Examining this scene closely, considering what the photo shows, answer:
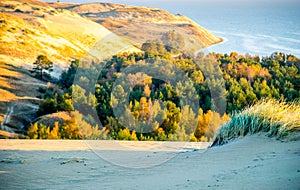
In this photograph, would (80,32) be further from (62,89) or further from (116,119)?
(116,119)

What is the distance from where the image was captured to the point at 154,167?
616cm

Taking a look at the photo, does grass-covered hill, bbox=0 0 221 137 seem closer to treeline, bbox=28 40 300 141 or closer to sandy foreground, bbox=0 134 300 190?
treeline, bbox=28 40 300 141

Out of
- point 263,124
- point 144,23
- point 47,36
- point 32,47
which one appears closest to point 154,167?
point 263,124

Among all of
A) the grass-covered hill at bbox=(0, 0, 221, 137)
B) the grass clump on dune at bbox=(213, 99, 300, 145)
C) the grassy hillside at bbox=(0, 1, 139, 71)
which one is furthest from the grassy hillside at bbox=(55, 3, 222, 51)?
the grass clump on dune at bbox=(213, 99, 300, 145)

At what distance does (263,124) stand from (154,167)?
2.38m

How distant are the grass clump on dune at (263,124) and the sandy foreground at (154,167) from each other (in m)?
0.27

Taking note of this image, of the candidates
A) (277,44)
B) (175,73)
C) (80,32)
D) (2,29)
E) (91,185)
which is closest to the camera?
(91,185)

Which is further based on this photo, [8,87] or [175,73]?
[8,87]

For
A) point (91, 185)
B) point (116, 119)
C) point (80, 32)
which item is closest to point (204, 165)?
point (91, 185)

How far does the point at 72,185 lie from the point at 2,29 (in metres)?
39.8

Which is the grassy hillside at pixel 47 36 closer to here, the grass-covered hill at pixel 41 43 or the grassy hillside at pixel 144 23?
the grass-covered hill at pixel 41 43

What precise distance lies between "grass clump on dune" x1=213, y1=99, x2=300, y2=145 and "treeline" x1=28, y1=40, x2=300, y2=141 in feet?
5.21

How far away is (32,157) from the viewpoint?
7328mm

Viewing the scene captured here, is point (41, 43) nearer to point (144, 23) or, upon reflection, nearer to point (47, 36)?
point (47, 36)
